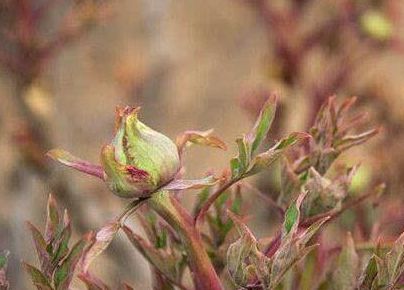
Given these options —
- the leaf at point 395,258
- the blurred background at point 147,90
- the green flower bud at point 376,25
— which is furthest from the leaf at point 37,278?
the green flower bud at point 376,25

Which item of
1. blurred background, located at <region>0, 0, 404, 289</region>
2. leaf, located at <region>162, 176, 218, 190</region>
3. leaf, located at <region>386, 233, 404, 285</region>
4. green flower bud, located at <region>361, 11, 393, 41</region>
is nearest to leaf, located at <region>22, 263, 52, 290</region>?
leaf, located at <region>162, 176, 218, 190</region>

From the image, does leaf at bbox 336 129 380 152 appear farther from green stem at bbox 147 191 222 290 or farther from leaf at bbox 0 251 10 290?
leaf at bbox 0 251 10 290

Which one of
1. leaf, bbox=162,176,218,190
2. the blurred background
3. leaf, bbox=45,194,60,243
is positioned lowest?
the blurred background

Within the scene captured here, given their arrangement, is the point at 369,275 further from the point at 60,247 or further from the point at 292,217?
the point at 60,247

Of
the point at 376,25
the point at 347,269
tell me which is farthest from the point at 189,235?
the point at 376,25

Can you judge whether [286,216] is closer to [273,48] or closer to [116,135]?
[116,135]
